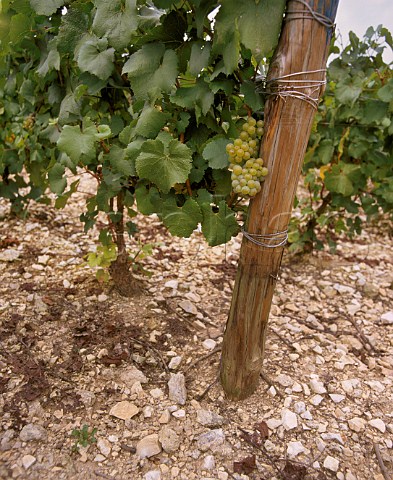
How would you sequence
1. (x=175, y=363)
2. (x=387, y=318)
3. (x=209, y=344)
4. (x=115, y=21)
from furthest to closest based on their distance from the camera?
1. (x=387, y=318)
2. (x=209, y=344)
3. (x=175, y=363)
4. (x=115, y=21)

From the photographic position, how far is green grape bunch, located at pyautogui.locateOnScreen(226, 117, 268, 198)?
1.37 m

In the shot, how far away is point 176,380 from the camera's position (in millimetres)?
1801

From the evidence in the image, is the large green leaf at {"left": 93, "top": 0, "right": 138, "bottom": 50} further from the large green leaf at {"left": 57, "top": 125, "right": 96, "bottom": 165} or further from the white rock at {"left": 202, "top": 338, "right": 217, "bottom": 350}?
the white rock at {"left": 202, "top": 338, "right": 217, "bottom": 350}

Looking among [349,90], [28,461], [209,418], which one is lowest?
[28,461]

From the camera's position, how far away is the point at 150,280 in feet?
8.57

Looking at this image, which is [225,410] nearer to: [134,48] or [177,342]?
[177,342]

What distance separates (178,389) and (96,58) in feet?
4.26

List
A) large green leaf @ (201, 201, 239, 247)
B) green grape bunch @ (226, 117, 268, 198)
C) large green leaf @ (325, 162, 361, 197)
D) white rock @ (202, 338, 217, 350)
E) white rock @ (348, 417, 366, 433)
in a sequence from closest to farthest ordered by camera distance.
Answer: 1. green grape bunch @ (226, 117, 268, 198)
2. large green leaf @ (201, 201, 239, 247)
3. white rock @ (348, 417, 366, 433)
4. white rock @ (202, 338, 217, 350)
5. large green leaf @ (325, 162, 361, 197)

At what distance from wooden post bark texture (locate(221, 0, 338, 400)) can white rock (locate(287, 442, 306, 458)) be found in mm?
265

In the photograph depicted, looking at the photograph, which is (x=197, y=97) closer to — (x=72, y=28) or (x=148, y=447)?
(x=72, y=28)

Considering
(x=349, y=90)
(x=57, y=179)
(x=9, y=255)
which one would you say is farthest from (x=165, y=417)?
(x=349, y=90)

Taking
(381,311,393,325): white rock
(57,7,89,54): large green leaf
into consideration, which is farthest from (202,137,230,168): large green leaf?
(381,311,393,325): white rock

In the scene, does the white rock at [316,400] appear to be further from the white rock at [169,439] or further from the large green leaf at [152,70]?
the large green leaf at [152,70]

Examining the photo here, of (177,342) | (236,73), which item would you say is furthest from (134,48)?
(177,342)
